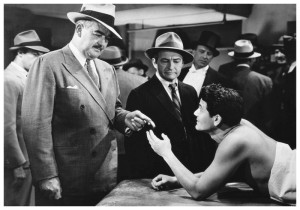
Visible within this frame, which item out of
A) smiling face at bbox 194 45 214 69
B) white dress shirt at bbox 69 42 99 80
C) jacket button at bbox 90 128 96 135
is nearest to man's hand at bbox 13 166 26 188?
jacket button at bbox 90 128 96 135

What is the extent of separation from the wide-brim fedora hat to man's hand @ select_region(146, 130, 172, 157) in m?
0.67

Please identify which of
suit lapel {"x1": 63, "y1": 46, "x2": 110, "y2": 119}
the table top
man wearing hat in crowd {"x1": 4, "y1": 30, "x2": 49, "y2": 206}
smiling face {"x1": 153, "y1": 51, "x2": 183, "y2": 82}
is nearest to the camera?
the table top

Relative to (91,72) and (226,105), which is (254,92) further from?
(91,72)

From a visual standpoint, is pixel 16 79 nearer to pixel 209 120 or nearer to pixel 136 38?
pixel 136 38

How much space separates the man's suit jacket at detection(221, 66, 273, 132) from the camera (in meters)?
2.22

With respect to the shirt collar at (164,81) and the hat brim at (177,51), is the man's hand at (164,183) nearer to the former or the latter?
the shirt collar at (164,81)

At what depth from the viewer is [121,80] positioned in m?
2.22

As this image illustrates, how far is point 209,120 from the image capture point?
77.5 inches

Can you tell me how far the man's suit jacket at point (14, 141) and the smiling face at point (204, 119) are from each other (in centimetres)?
108

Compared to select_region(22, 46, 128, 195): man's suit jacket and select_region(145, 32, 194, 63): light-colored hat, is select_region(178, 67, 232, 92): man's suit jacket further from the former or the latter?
select_region(22, 46, 128, 195): man's suit jacket

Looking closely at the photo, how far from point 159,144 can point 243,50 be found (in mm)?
833

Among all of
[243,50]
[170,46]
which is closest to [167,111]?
[170,46]

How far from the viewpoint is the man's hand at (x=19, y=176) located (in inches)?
83.2

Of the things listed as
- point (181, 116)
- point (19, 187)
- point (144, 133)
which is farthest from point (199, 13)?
point (19, 187)
